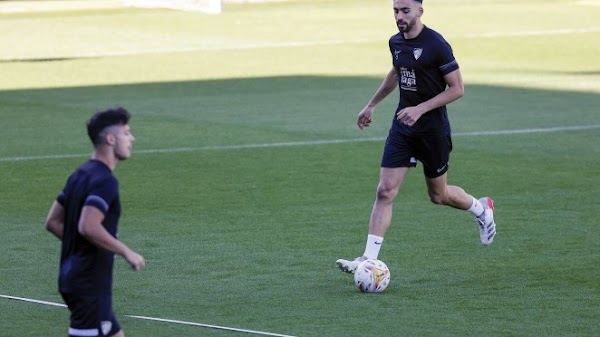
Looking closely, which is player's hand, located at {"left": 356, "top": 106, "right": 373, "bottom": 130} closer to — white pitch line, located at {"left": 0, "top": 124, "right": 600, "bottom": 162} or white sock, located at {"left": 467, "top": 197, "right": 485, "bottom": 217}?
white sock, located at {"left": 467, "top": 197, "right": 485, "bottom": 217}

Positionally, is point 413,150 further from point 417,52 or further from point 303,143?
point 303,143

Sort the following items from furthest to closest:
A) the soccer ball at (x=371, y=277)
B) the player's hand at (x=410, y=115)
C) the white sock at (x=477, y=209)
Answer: the white sock at (x=477, y=209) < the player's hand at (x=410, y=115) < the soccer ball at (x=371, y=277)

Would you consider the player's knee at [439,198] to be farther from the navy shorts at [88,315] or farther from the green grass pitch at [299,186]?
the navy shorts at [88,315]

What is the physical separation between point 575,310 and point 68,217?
4.11 meters

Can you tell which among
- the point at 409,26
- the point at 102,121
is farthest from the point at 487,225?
the point at 102,121

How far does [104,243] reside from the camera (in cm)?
679

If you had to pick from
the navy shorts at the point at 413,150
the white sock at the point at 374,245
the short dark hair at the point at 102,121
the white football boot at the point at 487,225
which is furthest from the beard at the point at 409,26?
the short dark hair at the point at 102,121

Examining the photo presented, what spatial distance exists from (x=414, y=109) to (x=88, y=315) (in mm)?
4057

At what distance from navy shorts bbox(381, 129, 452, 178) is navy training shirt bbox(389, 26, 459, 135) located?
0.17 ft

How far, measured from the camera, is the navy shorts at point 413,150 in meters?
10.6

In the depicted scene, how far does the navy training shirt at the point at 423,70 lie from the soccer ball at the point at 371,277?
1141 millimetres

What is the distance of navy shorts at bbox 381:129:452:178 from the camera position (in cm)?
1062

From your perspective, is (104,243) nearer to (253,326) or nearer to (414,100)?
(253,326)

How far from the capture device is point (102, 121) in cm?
692
